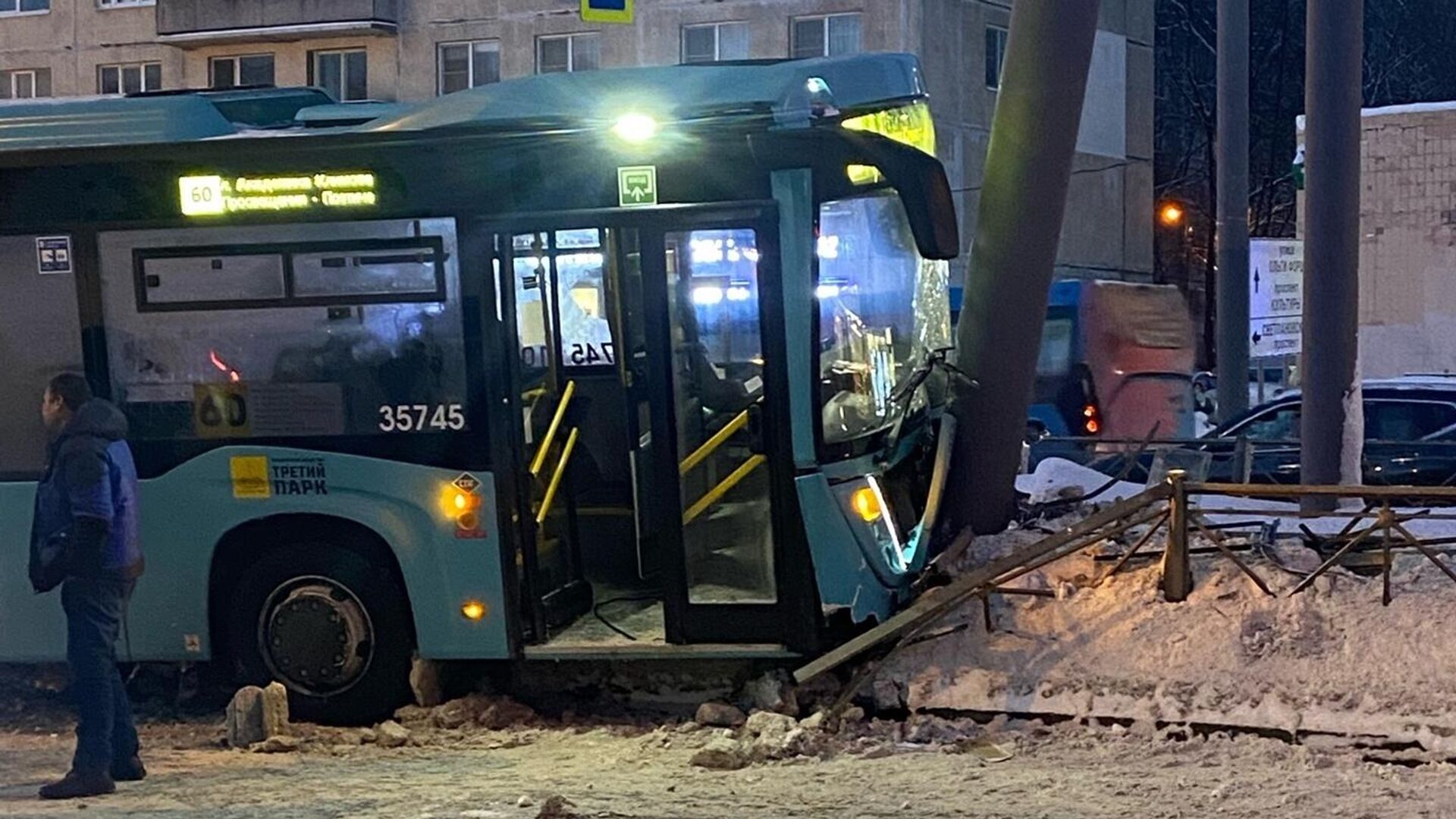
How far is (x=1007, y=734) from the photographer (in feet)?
28.0

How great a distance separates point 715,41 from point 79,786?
31937 mm

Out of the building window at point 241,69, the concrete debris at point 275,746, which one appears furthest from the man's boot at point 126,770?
the building window at point 241,69

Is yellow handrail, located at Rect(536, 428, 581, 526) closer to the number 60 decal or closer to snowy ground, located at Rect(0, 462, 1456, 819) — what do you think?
the number 60 decal

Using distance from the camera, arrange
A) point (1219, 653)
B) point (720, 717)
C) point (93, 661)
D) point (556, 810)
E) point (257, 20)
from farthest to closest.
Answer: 1. point (257, 20)
2. point (720, 717)
3. point (1219, 653)
4. point (93, 661)
5. point (556, 810)

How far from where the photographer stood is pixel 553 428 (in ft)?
33.0

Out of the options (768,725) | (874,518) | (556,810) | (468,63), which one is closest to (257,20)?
(468,63)

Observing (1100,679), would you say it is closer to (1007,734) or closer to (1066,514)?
(1007,734)

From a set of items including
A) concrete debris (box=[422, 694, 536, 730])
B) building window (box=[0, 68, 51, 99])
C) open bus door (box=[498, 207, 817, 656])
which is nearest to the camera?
open bus door (box=[498, 207, 817, 656])

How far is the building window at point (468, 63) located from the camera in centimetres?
4078

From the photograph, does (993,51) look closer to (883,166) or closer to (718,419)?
(718,419)

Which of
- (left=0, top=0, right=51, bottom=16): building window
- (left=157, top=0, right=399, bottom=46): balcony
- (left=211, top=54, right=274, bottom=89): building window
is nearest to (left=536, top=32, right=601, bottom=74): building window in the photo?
(left=157, top=0, right=399, bottom=46): balcony

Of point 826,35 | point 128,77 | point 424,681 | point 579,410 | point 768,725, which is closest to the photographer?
point 768,725

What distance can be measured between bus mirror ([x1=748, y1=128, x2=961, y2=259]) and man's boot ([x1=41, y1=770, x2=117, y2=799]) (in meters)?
3.97

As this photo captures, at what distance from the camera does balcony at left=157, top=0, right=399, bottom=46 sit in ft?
136
